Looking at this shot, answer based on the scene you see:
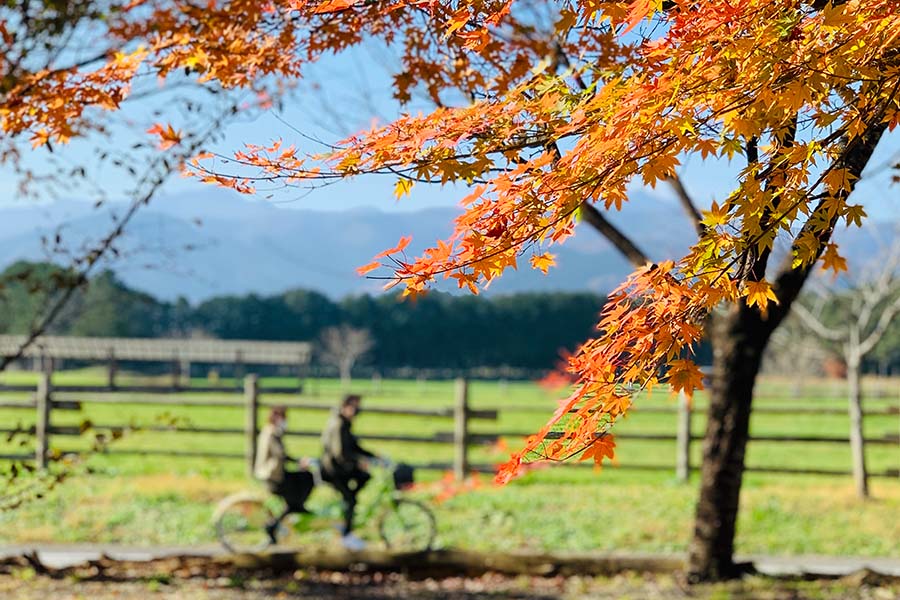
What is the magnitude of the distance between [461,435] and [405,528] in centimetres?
440

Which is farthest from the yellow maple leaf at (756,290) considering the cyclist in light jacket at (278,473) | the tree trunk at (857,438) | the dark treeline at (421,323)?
the dark treeline at (421,323)

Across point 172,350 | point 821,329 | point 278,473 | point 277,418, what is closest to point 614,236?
point 277,418

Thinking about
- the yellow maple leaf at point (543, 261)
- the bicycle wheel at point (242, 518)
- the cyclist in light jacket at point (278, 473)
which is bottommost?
the bicycle wheel at point (242, 518)

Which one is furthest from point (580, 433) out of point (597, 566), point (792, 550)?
point (792, 550)

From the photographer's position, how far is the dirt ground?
5.93 m

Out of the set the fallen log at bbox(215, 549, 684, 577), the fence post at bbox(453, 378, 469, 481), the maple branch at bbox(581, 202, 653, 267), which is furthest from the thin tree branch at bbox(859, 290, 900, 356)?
the maple branch at bbox(581, 202, 653, 267)

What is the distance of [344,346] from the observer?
69.1 metres

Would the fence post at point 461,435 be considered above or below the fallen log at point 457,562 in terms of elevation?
above

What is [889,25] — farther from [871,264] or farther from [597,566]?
[871,264]

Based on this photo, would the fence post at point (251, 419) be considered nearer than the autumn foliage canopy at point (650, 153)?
No

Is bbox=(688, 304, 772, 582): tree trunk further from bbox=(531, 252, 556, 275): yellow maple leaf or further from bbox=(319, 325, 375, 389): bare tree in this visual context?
bbox=(319, 325, 375, 389): bare tree

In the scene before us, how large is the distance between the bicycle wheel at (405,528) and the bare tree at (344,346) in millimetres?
57898

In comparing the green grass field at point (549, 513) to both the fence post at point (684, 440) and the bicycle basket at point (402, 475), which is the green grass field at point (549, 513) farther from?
the bicycle basket at point (402, 475)

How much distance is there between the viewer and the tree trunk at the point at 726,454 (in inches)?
239
